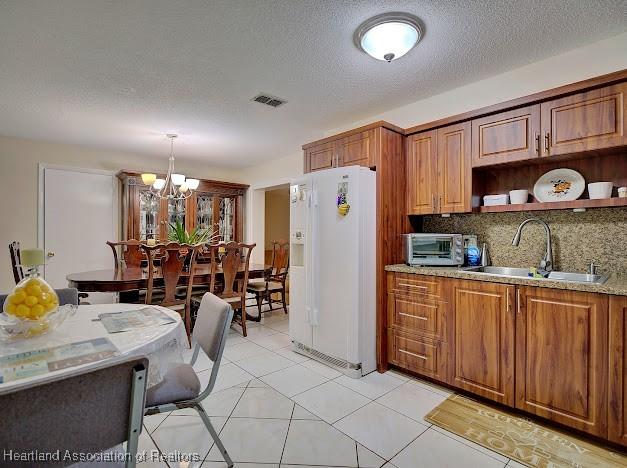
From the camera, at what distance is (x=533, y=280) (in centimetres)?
198

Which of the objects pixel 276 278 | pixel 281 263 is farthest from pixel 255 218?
pixel 276 278

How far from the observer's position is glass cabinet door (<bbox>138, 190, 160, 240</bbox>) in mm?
4828

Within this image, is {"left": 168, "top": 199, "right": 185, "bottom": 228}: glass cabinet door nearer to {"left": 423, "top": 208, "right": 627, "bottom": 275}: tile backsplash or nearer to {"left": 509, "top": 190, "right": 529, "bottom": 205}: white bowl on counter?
{"left": 423, "top": 208, "right": 627, "bottom": 275}: tile backsplash

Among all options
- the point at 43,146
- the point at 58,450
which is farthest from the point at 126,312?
the point at 43,146

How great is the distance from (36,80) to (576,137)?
3949 millimetres

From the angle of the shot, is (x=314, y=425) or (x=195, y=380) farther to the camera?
(x=314, y=425)

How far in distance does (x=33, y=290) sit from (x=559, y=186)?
3.13 meters

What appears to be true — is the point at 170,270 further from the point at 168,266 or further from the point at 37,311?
the point at 37,311

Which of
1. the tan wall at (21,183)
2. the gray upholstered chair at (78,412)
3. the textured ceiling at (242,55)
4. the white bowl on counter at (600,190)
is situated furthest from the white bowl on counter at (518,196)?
the tan wall at (21,183)

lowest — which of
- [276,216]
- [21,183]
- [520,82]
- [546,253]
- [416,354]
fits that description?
[416,354]

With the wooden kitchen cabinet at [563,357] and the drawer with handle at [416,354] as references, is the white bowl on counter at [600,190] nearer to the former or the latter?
the wooden kitchen cabinet at [563,357]

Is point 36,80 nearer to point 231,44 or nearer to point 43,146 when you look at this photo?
point 231,44

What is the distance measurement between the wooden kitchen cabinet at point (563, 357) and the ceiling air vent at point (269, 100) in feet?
8.11

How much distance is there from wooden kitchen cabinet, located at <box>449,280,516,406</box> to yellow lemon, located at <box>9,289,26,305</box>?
240 centimetres
